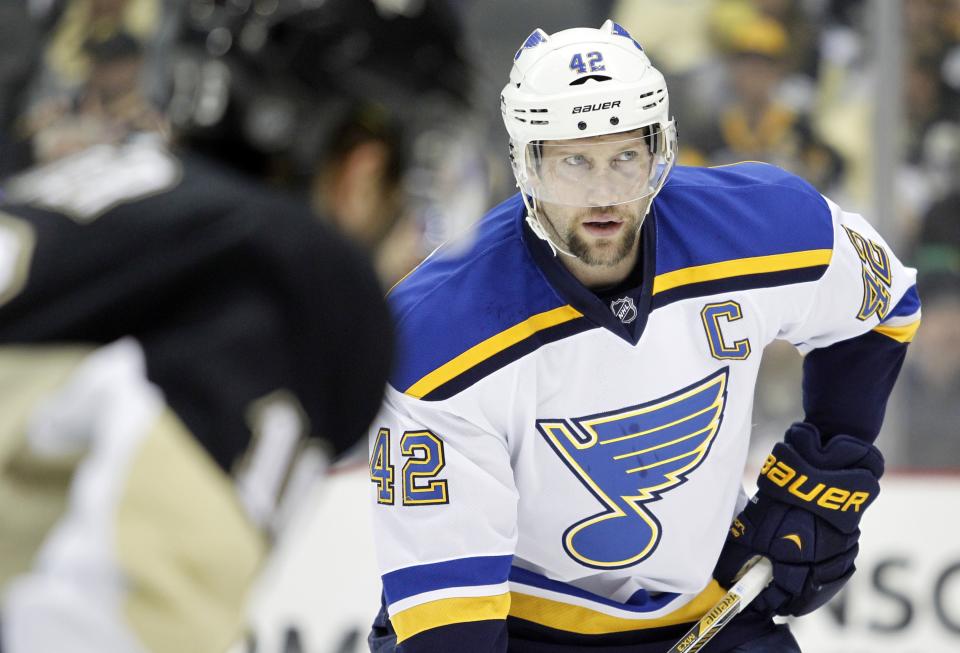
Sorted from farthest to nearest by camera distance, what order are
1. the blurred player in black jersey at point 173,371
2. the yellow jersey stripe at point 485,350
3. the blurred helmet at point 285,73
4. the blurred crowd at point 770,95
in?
1. the blurred crowd at point 770,95
2. the yellow jersey stripe at point 485,350
3. the blurred helmet at point 285,73
4. the blurred player in black jersey at point 173,371

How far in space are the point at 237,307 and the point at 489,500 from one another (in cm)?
99

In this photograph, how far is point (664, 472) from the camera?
1.99m

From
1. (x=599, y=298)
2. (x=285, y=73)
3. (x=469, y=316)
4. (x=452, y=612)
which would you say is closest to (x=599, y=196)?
(x=599, y=298)

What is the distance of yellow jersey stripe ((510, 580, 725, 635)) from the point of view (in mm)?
2090

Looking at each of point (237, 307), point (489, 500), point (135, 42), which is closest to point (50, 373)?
point (237, 307)

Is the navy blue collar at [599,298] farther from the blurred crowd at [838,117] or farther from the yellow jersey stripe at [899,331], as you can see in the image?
the blurred crowd at [838,117]

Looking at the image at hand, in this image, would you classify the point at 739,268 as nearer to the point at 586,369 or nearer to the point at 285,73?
the point at 586,369

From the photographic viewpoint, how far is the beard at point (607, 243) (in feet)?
6.32

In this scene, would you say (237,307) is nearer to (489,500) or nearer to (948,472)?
(489,500)

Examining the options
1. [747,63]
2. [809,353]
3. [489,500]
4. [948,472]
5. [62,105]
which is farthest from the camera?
[747,63]

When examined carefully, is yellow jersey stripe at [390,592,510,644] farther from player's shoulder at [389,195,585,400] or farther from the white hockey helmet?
the white hockey helmet

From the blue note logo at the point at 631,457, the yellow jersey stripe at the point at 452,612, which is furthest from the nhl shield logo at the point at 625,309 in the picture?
the yellow jersey stripe at the point at 452,612

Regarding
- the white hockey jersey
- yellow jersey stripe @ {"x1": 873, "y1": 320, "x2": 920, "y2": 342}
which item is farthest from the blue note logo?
yellow jersey stripe @ {"x1": 873, "y1": 320, "x2": 920, "y2": 342}

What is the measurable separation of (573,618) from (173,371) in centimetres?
126
